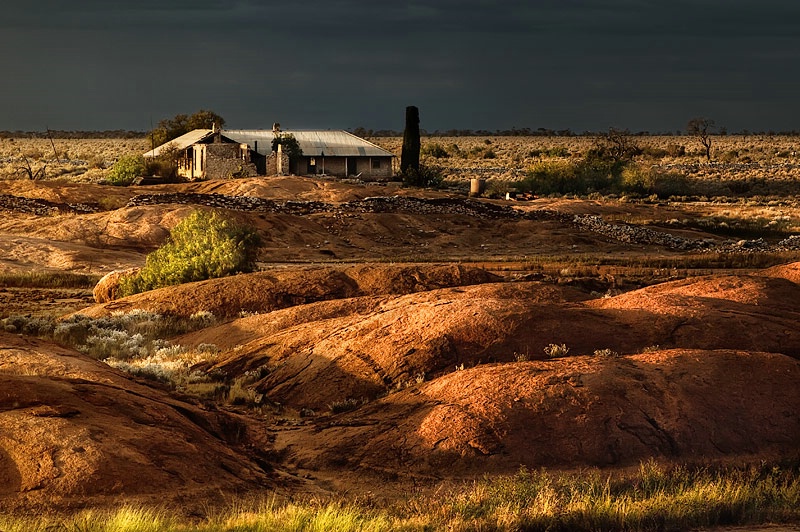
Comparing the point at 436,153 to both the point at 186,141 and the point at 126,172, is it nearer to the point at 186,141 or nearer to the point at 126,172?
the point at 186,141

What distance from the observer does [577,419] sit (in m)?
13.6

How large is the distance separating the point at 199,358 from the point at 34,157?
8828 centimetres

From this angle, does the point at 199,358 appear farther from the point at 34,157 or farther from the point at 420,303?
the point at 34,157

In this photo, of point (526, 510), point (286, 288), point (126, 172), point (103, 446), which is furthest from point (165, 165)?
point (526, 510)

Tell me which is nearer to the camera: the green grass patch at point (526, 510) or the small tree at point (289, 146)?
the green grass patch at point (526, 510)

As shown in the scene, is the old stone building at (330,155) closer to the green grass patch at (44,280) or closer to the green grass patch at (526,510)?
the green grass patch at (44,280)

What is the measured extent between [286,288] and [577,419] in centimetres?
1427

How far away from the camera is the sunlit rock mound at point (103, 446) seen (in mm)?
11008

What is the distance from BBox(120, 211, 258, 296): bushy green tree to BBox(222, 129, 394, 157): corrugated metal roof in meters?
39.7

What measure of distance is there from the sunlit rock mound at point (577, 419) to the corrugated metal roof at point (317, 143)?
2348 inches

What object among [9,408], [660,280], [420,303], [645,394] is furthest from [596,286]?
[9,408]

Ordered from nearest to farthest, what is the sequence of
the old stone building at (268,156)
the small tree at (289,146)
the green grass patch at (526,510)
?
the green grass patch at (526,510) → the old stone building at (268,156) → the small tree at (289,146)

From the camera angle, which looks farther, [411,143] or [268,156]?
[411,143]

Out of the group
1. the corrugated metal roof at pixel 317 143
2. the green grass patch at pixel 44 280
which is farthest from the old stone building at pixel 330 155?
the green grass patch at pixel 44 280
